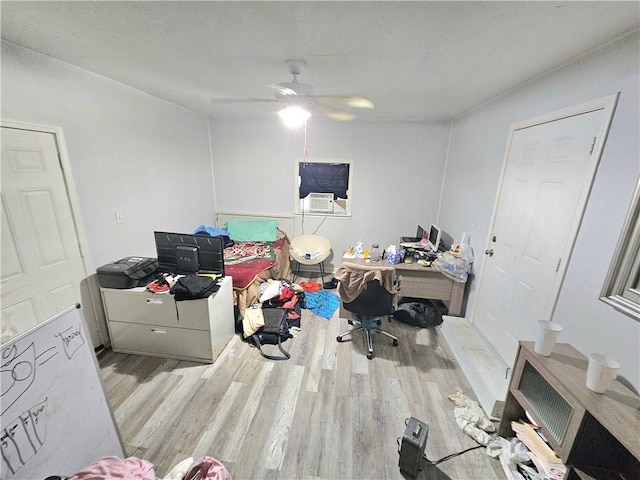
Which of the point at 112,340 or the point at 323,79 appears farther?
the point at 112,340

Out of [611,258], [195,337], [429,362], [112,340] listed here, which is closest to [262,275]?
[195,337]

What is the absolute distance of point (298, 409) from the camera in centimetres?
194

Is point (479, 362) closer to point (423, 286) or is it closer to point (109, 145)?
point (423, 286)

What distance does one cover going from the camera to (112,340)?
2.41 meters

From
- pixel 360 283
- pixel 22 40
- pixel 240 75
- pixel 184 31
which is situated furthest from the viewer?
pixel 360 283

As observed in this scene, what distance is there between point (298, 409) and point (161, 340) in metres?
1.40

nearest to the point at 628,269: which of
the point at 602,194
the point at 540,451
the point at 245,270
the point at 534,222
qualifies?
the point at 602,194

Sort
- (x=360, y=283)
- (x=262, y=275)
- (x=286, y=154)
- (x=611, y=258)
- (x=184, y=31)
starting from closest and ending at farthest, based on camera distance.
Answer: (x=611, y=258) < (x=184, y=31) < (x=360, y=283) < (x=262, y=275) < (x=286, y=154)

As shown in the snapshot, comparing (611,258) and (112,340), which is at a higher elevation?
(611,258)

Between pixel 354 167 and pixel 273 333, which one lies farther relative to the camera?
pixel 354 167

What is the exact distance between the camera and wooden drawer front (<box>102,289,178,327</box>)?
222cm

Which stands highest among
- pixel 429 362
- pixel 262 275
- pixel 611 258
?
pixel 611 258

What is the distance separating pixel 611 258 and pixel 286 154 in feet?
12.5

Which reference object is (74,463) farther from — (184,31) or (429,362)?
(429,362)
